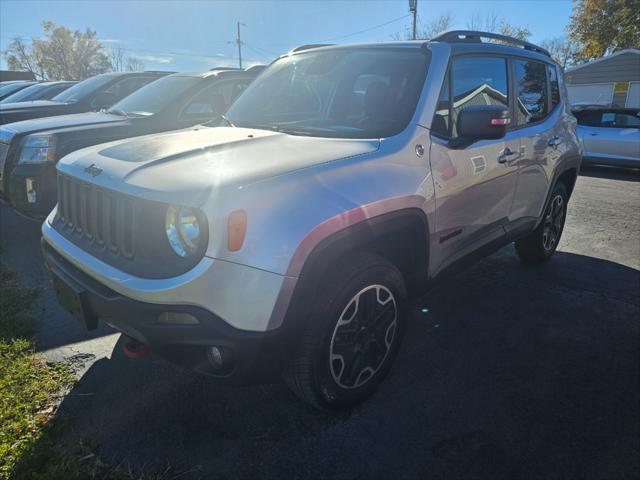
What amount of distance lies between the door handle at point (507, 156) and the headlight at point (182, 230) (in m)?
2.28

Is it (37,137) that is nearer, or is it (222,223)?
(222,223)

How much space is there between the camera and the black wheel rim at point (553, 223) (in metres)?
4.61

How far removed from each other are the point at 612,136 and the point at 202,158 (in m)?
11.4

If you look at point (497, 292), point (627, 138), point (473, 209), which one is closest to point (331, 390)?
point (473, 209)

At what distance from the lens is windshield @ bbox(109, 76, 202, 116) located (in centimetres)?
557

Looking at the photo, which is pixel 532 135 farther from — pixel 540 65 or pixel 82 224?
pixel 82 224

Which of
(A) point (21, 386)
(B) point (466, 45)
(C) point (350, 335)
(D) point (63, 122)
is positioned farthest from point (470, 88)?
(D) point (63, 122)

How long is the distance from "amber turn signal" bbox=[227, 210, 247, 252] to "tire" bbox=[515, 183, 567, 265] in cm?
349

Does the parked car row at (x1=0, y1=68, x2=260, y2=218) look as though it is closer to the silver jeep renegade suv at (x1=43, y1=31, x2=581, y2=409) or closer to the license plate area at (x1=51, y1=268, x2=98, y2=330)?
the silver jeep renegade suv at (x1=43, y1=31, x2=581, y2=409)

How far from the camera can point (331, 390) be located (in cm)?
239

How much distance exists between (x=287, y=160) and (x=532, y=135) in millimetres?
2482

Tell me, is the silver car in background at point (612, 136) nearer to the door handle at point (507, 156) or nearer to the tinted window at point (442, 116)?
the door handle at point (507, 156)

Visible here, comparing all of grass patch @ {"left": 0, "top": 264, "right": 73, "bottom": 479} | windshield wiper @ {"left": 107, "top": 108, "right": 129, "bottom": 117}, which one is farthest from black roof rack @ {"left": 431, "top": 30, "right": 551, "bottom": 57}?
windshield wiper @ {"left": 107, "top": 108, "right": 129, "bottom": 117}

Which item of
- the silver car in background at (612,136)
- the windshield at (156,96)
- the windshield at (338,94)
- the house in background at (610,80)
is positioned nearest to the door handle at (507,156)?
the windshield at (338,94)
